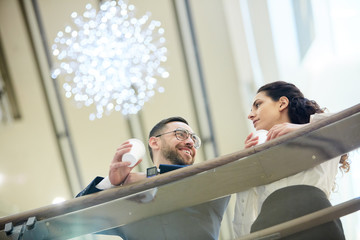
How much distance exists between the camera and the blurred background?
393 centimetres

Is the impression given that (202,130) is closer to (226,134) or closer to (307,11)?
(226,134)

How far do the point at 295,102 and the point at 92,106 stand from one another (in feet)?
9.33

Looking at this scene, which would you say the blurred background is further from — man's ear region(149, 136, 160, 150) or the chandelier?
man's ear region(149, 136, 160, 150)

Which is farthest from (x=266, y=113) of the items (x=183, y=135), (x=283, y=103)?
(x=183, y=135)

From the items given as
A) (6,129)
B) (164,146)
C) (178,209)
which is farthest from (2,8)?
(178,209)

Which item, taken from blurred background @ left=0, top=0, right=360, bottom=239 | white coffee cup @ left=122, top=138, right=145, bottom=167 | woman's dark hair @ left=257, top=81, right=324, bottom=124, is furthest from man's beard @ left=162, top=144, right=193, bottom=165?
blurred background @ left=0, top=0, right=360, bottom=239

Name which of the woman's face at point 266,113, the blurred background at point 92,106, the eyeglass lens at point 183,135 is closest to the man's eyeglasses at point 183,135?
the eyeglass lens at point 183,135

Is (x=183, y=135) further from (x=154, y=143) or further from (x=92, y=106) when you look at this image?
(x=92, y=106)

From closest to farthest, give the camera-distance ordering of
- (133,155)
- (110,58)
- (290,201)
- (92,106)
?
(290,201) < (133,155) < (110,58) < (92,106)

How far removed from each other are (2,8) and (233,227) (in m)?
3.44

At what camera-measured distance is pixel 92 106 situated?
4.12 meters

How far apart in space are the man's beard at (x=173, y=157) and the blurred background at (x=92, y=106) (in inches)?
81.8

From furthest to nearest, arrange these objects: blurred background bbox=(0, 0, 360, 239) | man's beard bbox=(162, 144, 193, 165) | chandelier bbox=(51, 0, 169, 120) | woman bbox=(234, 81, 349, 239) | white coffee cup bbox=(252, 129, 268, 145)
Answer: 1. blurred background bbox=(0, 0, 360, 239)
2. chandelier bbox=(51, 0, 169, 120)
3. man's beard bbox=(162, 144, 193, 165)
4. white coffee cup bbox=(252, 129, 268, 145)
5. woman bbox=(234, 81, 349, 239)

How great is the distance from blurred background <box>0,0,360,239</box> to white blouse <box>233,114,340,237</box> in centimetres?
233
